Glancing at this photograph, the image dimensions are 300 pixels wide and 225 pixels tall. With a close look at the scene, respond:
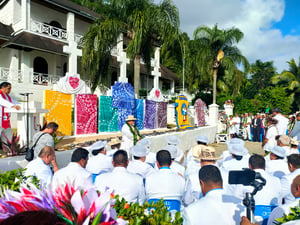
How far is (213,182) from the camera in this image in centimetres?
221

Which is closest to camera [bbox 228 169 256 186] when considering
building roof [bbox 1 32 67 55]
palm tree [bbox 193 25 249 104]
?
building roof [bbox 1 32 67 55]

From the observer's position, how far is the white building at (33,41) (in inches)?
523

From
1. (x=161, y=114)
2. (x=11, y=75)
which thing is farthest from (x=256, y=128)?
(x=11, y=75)

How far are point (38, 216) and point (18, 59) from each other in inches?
651

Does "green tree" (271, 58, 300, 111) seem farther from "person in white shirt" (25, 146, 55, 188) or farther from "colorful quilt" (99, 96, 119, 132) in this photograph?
"person in white shirt" (25, 146, 55, 188)

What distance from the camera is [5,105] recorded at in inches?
186

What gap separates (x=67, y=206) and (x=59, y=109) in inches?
297

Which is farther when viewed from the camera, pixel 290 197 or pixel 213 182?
pixel 290 197

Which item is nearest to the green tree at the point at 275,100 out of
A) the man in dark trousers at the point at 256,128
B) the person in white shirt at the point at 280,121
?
the man in dark trousers at the point at 256,128

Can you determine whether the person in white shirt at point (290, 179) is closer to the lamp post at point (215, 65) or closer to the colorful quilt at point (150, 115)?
the colorful quilt at point (150, 115)

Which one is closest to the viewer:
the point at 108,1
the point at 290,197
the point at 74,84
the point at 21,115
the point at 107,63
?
the point at 290,197

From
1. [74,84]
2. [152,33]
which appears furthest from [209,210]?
[152,33]

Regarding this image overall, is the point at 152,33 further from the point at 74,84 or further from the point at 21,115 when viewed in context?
the point at 21,115

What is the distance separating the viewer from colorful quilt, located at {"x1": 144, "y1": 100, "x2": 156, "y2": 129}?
1278 cm
